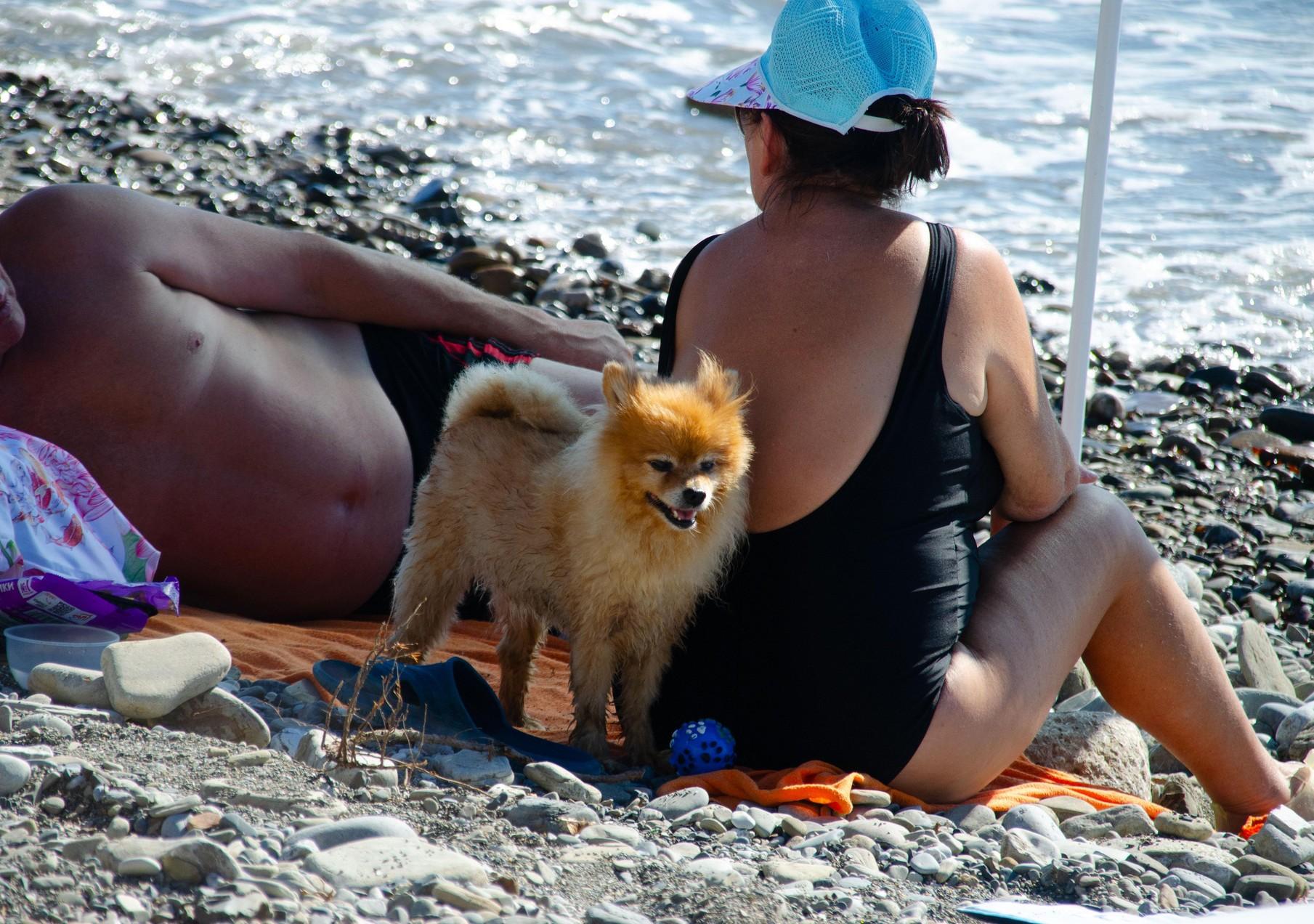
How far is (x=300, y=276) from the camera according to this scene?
181 inches

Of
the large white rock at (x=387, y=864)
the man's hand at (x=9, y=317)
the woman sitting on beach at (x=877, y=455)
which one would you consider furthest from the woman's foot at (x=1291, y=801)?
the man's hand at (x=9, y=317)

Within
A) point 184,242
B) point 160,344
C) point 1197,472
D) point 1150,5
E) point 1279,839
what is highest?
point 1150,5

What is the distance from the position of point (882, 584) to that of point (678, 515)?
523mm

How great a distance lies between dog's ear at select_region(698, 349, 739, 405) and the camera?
3.04 meters

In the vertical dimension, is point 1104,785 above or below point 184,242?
below

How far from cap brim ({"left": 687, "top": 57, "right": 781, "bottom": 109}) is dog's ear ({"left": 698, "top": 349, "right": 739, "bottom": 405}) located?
2.19 ft

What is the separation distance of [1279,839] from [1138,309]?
792 centimetres

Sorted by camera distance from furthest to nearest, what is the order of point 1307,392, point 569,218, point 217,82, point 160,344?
point 217,82, point 569,218, point 1307,392, point 160,344

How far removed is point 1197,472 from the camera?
7520mm

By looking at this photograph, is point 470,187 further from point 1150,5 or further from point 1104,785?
point 1150,5

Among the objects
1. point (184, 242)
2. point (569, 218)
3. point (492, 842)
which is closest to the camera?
point (492, 842)

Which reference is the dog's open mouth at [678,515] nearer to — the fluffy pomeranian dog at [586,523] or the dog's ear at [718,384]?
the fluffy pomeranian dog at [586,523]

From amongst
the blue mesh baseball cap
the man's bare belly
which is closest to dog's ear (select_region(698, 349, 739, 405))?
the blue mesh baseball cap

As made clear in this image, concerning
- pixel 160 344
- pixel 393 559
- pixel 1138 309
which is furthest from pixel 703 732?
pixel 1138 309
